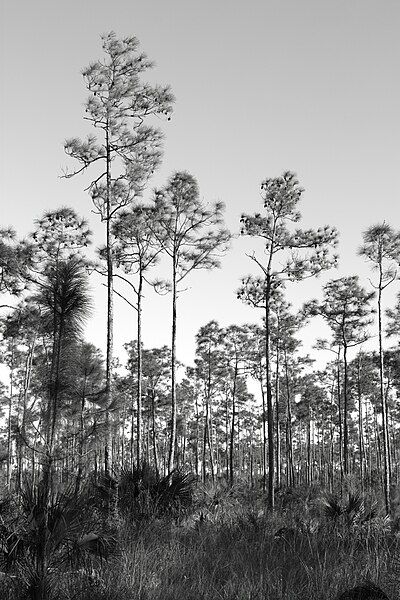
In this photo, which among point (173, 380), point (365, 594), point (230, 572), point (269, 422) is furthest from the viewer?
point (269, 422)

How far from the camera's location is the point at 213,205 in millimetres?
25875

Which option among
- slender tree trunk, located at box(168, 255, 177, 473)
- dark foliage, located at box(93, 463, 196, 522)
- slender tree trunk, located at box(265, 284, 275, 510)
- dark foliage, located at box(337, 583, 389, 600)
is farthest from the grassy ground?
slender tree trunk, located at box(168, 255, 177, 473)

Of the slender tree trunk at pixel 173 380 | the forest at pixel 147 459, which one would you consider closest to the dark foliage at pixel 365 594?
the forest at pixel 147 459

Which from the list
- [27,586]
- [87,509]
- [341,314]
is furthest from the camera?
[341,314]

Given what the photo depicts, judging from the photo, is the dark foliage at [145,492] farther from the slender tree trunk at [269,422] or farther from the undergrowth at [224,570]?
the slender tree trunk at [269,422]

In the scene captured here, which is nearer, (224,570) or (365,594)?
(365,594)

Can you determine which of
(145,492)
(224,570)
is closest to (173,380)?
(145,492)

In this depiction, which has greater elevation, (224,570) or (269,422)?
(269,422)

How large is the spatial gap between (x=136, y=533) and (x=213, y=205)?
1869cm

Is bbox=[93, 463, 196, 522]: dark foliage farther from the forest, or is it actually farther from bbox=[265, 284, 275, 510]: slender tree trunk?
bbox=[265, 284, 275, 510]: slender tree trunk

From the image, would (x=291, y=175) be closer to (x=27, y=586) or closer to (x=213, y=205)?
(x=213, y=205)

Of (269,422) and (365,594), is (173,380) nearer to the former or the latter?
(269,422)

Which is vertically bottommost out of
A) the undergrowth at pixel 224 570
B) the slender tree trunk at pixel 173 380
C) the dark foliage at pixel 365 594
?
the undergrowth at pixel 224 570

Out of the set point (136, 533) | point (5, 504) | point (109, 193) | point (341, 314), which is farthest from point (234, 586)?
point (341, 314)
